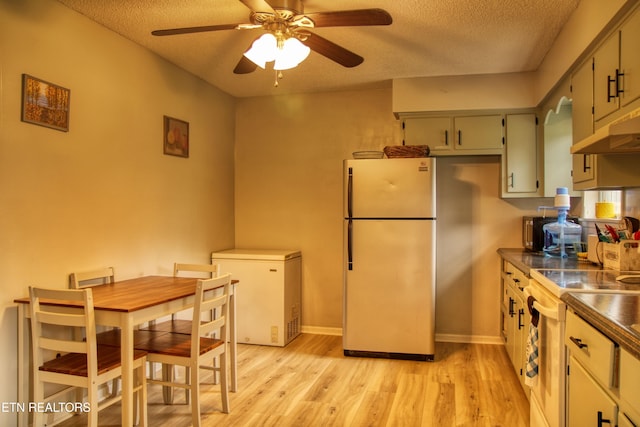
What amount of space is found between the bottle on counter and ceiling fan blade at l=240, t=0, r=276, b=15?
2.44 meters

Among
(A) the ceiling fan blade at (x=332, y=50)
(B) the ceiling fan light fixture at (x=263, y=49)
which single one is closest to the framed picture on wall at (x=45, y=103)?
(B) the ceiling fan light fixture at (x=263, y=49)

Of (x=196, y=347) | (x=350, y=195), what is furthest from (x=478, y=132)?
(x=196, y=347)

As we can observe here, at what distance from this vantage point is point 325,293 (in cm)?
454

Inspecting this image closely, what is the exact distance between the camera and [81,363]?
225 cm

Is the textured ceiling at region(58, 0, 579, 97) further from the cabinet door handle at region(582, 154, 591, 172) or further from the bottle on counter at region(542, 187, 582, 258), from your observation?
the bottle on counter at region(542, 187, 582, 258)

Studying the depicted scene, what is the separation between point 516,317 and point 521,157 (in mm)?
1484

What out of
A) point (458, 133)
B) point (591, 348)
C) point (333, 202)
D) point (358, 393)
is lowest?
point (358, 393)

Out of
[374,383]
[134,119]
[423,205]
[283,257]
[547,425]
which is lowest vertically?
[374,383]

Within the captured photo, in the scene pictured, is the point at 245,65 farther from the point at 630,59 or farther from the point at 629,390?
the point at 629,390

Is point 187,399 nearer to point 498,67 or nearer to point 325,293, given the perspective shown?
point 325,293

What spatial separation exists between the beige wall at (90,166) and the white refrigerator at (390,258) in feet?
4.70

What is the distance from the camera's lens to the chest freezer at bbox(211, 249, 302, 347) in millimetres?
4117

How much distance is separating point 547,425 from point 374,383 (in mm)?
1329

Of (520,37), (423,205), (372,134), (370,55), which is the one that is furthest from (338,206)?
(520,37)
